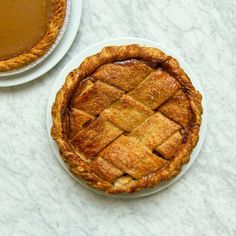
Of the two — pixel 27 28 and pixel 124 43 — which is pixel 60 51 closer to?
pixel 27 28

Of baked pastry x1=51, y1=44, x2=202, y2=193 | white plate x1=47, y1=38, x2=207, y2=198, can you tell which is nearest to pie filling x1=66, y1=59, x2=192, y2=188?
baked pastry x1=51, y1=44, x2=202, y2=193

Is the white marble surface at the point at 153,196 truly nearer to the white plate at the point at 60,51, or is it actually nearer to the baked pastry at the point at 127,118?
the white plate at the point at 60,51

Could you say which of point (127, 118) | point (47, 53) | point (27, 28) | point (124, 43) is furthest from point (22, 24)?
point (127, 118)

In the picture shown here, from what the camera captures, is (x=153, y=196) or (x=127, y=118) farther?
(x=153, y=196)

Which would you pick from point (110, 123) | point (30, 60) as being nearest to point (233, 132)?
point (110, 123)

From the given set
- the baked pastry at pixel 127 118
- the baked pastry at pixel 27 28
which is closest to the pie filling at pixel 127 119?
the baked pastry at pixel 127 118

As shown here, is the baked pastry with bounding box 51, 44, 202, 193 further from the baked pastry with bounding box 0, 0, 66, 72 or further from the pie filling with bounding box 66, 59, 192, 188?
the baked pastry with bounding box 0, 0, 66, 72
